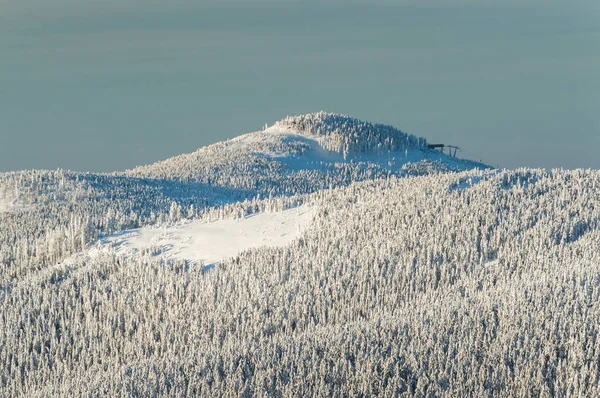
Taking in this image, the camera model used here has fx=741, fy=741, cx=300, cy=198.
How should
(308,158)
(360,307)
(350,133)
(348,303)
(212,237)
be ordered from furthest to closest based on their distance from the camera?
(350,133) → (308,158) → (212,237) → (348,303) → (360,307)

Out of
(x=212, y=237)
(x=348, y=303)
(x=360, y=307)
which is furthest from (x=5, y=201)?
(x=360, y=307)

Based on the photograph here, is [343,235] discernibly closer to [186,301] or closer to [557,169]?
[186,301]

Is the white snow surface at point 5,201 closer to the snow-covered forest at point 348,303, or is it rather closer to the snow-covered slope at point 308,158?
the snow-covered forest at point 348,303

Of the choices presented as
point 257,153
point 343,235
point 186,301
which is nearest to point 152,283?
point 186,301

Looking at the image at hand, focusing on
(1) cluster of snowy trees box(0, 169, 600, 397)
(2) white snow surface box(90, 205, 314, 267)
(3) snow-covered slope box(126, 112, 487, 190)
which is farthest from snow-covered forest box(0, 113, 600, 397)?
(3) snow-covered slope box(126, 112, 487, 190)

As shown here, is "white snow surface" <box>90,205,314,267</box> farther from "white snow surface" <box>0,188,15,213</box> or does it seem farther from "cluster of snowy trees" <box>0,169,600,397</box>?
"white snow surface" <box>0,188,15,213</box>

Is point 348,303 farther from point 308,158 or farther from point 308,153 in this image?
point 308,153
